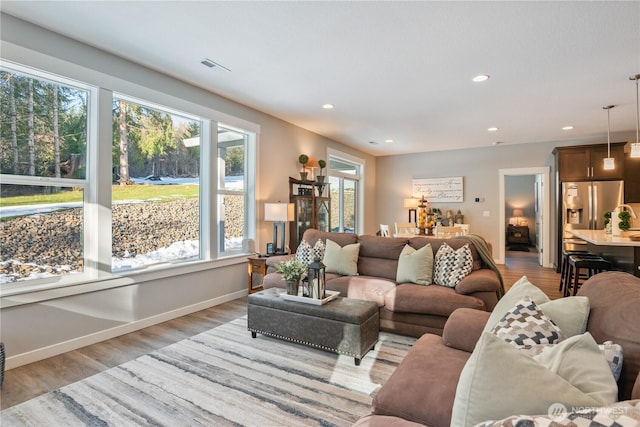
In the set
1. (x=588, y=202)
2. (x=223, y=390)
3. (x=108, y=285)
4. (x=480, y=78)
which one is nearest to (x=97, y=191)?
(x=108, y=285)

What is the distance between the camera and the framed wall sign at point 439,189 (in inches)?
307

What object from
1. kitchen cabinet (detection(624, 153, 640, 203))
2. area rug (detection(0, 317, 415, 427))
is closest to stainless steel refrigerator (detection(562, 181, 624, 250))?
kitchen cabinet (detection(624, 153, 640, 203))

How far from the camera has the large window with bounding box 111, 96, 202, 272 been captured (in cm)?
338

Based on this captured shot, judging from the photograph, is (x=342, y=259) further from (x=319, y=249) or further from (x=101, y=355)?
(x=101, y=355)

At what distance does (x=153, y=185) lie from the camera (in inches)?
147

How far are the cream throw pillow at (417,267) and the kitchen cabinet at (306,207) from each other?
2062 mm

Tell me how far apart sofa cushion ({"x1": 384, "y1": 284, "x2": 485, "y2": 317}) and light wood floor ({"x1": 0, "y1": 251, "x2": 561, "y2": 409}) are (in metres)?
1.81

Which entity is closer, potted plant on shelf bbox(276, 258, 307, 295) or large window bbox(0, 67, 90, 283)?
large window bbox(0, 67, 90, 283)

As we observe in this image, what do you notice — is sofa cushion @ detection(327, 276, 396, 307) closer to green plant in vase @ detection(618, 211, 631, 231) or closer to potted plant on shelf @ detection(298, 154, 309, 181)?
potted plant on shelf @ detection(298, 154, 309, 181)

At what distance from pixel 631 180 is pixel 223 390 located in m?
7.45

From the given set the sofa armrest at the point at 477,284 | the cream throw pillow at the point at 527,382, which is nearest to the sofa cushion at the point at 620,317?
the cream throw pillow at the point at 527,382

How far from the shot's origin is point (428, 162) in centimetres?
817

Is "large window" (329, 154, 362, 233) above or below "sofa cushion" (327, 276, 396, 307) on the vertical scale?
above

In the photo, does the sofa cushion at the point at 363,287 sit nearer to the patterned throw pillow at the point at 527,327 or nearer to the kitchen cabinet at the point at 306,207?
the kitchen cabinet at the point at 306,207
